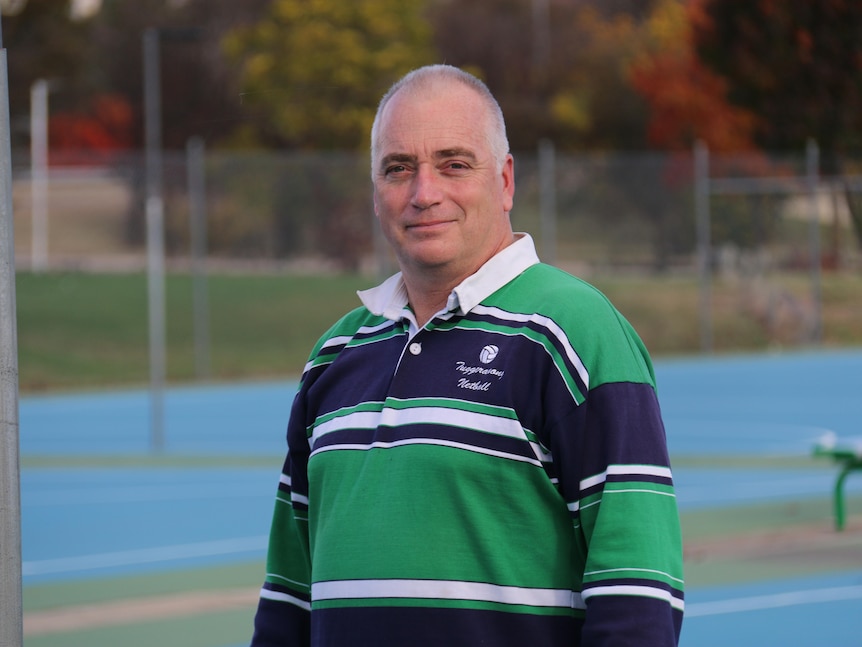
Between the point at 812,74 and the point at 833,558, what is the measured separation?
6.57 metres

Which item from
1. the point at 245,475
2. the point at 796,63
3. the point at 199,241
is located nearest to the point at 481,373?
the point at 245,475

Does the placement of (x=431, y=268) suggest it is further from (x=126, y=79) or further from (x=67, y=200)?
(x=126, y=79)

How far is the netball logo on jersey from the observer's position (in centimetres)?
293

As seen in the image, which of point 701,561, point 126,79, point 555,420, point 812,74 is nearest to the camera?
point 555,420

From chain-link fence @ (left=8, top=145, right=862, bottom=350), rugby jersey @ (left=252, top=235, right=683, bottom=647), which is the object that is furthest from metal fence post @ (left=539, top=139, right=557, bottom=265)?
rugby jersey @ (left=252, top=235, right=683, bottom=647)

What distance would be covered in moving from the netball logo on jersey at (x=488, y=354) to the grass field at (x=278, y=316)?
22.3 m

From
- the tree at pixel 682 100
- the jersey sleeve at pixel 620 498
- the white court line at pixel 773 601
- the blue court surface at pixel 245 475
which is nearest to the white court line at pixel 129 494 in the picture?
the blue court surface at pixel 245 475

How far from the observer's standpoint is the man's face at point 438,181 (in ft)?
10.1

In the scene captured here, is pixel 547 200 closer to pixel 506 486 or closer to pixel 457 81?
pixel 457 81

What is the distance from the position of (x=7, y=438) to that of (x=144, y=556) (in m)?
8.10

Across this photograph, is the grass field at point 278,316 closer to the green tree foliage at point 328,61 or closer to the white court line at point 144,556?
the white court line at point 144,556

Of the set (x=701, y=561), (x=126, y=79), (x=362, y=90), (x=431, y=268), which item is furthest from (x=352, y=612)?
(x=126, y=79)

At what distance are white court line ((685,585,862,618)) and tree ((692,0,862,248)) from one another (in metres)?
5.14

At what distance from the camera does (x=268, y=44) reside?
50406mm
